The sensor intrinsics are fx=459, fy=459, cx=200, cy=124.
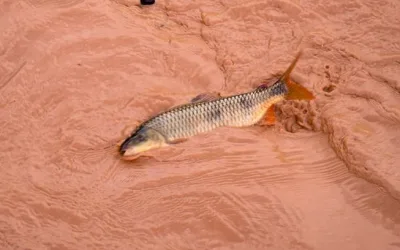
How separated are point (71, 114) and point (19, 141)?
1.55 feet

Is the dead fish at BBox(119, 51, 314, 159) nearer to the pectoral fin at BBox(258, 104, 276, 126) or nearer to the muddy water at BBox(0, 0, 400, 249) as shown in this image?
the pectoral fin at BBox(258, 104, 276, 126)

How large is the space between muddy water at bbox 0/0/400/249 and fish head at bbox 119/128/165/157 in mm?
101

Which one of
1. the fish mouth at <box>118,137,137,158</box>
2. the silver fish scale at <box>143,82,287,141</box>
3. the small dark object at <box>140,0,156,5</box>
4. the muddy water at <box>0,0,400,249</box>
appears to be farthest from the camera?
the small dark object at <box>140,0,156,5</box>

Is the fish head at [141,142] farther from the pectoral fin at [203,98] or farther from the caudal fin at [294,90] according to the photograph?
the caudal fin at [294,90]

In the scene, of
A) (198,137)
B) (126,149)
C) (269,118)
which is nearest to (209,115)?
(198,137)

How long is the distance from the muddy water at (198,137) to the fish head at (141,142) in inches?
4.0

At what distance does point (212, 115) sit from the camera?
3.90 metres

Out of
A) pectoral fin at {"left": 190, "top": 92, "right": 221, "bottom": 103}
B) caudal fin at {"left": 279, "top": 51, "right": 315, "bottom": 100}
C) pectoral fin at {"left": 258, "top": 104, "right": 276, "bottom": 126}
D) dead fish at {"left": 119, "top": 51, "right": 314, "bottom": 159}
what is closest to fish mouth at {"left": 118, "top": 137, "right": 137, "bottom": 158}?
dead fish at {"left": 119, "top": 51, "right": 314, "bottom": 159}

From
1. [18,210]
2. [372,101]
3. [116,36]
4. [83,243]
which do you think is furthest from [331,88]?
[18,210]

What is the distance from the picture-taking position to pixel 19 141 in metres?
3.66

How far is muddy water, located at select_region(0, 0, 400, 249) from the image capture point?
10.6ft

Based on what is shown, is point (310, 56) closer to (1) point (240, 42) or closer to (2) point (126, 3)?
(1) point (240, 42)

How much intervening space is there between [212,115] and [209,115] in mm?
27

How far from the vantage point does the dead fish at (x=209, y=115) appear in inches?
145
